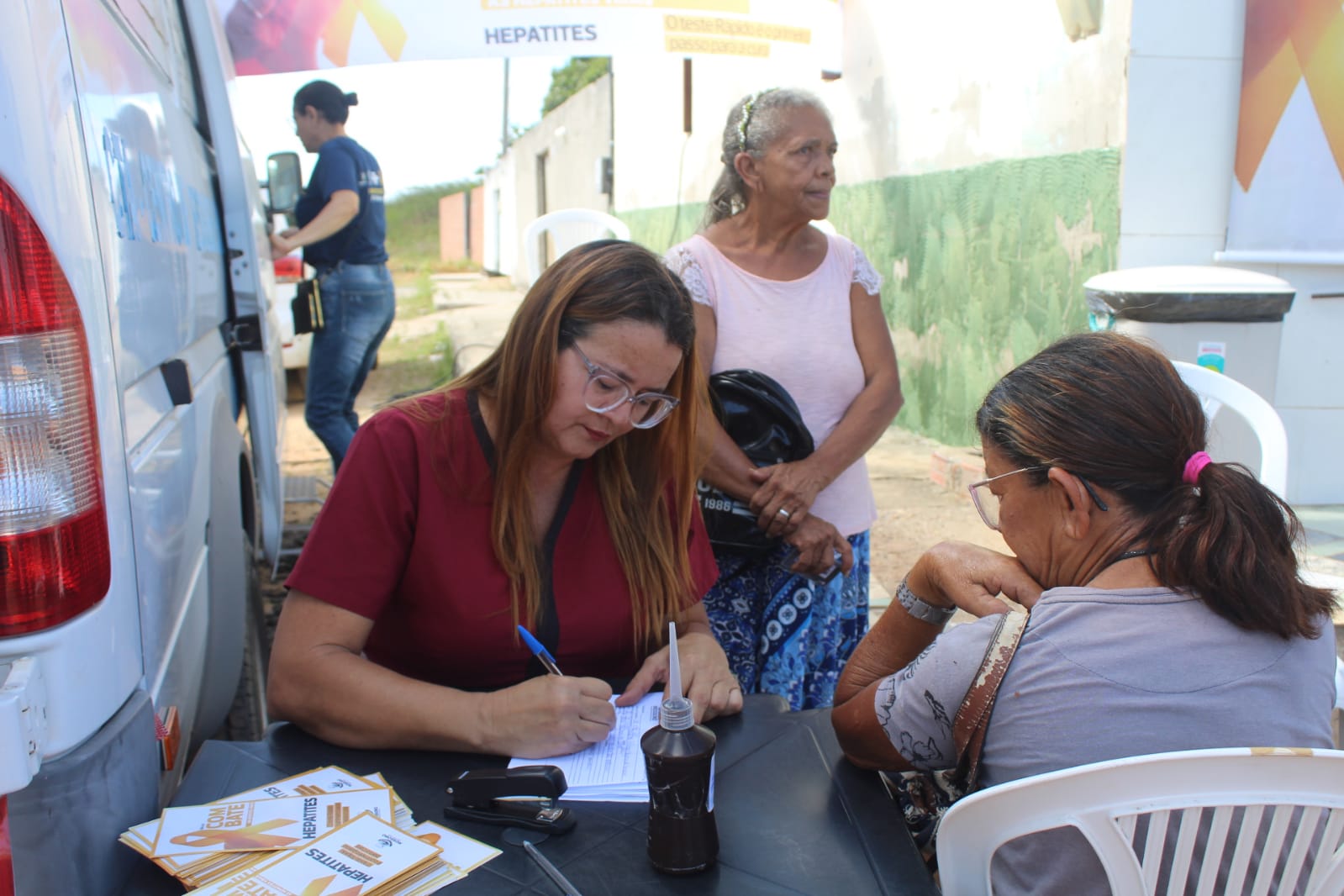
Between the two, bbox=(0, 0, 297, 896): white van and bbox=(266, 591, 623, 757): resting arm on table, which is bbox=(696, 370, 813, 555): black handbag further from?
bbox=(0, 0, 297, 896): white van

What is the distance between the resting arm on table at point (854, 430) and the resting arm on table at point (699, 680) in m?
0.74

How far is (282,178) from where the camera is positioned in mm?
4660

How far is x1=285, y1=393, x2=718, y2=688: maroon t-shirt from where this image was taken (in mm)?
1740

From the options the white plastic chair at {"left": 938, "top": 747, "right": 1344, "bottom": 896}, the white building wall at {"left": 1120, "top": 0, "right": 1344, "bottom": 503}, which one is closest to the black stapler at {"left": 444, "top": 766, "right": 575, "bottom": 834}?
the white plastic chair at {"left": 938, "top": 747, "right": 1344, "bottom": 896}

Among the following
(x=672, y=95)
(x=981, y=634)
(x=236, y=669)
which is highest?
(x=672, y=95)

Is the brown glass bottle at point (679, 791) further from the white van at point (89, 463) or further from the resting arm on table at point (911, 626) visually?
the white van at point (89, 463)

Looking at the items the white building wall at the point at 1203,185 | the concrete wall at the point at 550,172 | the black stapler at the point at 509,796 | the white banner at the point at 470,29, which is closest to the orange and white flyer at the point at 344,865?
the black stapler at the point at 509,796

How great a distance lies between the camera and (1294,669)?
1.35 meters

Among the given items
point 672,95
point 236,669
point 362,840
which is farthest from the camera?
point 672,95

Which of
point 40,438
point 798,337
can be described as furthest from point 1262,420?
point 40,438

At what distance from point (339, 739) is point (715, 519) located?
1.21m

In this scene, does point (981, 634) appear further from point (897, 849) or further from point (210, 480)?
point (210, 480)

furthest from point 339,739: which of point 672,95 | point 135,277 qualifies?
point 672,95

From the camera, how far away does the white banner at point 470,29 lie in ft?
14.5
